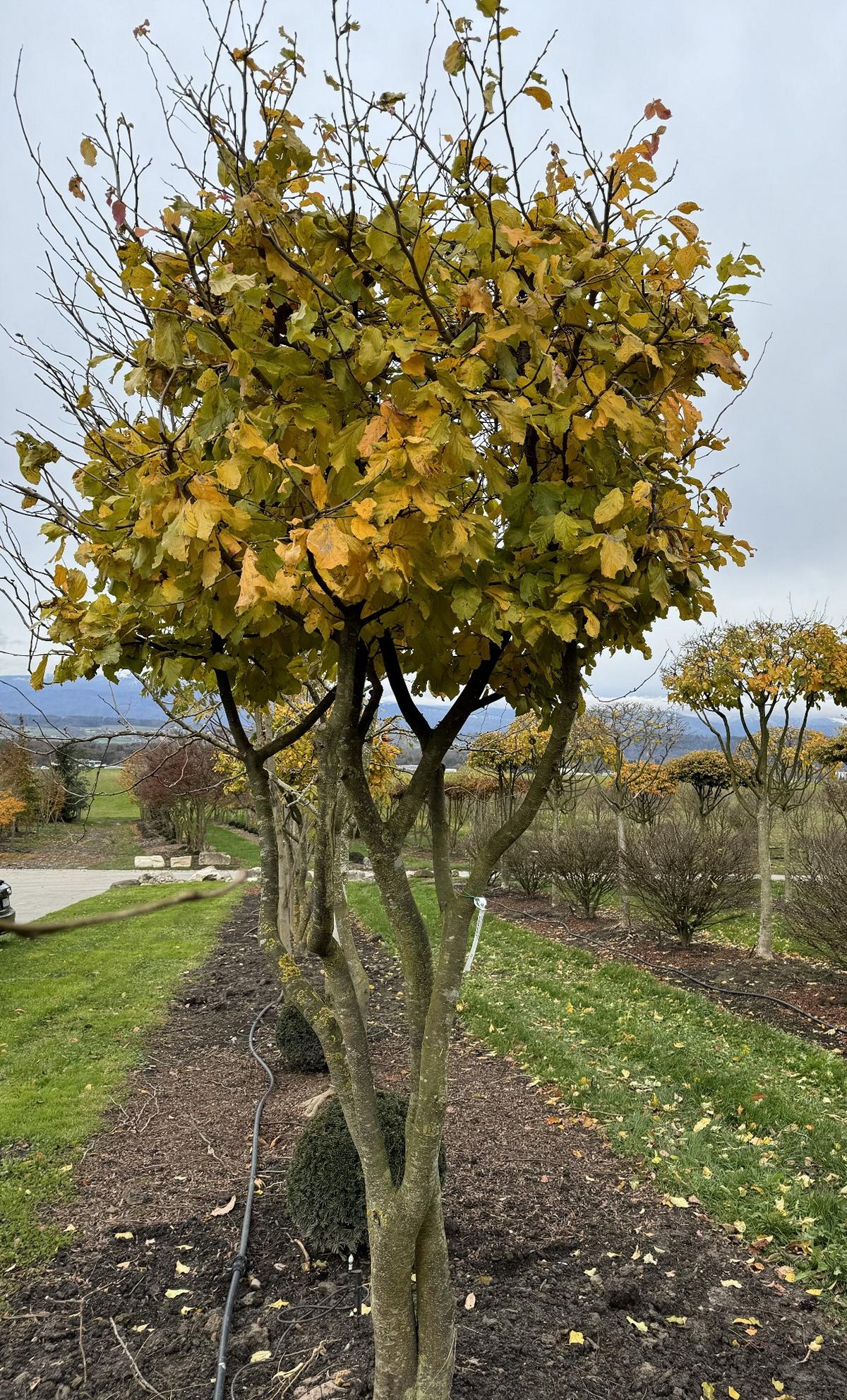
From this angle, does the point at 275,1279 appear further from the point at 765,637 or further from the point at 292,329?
the point at 765,637

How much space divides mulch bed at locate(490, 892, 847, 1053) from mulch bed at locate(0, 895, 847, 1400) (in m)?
3.12

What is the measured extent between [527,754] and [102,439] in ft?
30.5

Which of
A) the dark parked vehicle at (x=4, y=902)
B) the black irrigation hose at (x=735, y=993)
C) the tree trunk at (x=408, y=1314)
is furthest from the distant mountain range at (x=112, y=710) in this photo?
the dark parked vehicle at (x=4, y=902)

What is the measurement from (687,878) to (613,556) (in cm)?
872

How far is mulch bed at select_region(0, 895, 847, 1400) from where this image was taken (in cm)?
262

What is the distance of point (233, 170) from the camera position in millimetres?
1839

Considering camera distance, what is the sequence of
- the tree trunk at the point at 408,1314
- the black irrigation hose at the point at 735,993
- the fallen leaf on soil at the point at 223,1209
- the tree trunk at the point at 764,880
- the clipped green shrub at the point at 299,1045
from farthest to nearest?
the tree trunk at the point at 764,880 < the black irrigation hose at the point at 735,993 < the clipped green shrub at the point at 299,1045 < the fallen leaf on soil at the point at 223,1209 < the tree trunk at the point at 408,1314

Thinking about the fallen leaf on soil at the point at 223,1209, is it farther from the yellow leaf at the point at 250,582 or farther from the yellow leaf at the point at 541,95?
the yellow leaf at the point at 541,95

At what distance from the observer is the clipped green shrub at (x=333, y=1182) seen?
329 centimetres

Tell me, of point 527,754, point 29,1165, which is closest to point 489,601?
point 29,1165

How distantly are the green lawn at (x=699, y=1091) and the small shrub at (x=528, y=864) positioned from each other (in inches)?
218

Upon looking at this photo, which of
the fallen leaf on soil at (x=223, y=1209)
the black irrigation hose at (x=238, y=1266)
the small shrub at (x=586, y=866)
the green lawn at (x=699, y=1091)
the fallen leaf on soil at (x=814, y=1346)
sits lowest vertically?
the fallen leaf on soil at (x=223, y=1209)

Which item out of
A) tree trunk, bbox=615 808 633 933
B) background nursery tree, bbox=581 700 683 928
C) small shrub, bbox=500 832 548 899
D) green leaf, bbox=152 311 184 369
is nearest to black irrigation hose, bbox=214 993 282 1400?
green leaf, bbox=152 311 184 369

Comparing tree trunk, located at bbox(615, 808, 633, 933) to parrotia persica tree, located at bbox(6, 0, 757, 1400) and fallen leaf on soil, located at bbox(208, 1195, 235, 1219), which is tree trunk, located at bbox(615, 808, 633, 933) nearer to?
fallen leaf on soil, located at bbox(208, 1195, 235, 1219)
